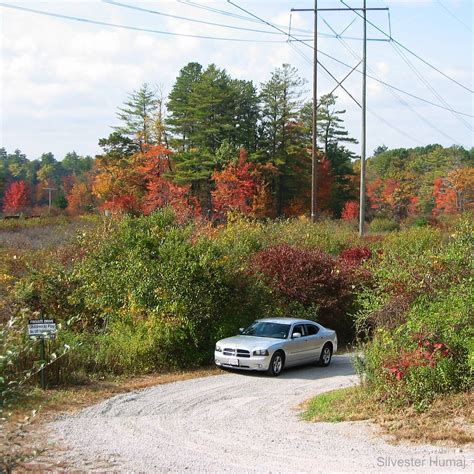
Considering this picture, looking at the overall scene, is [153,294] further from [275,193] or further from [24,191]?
[24,191]

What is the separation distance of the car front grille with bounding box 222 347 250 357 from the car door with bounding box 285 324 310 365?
1.26 m

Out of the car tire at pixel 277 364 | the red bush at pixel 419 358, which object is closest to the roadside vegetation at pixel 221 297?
the red bush at pixel 419 358

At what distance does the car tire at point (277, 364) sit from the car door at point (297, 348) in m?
0.19

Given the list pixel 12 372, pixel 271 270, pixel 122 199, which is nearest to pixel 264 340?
pixel 271 270

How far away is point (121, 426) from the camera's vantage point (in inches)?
464

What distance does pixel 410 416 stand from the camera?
11.4 m

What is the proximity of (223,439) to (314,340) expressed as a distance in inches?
347

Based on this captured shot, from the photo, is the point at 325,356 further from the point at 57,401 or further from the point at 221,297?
the point at 57,401

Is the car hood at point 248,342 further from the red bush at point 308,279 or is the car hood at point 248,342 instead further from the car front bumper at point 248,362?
the red bush at point 308,279

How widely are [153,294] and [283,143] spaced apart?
150 ft

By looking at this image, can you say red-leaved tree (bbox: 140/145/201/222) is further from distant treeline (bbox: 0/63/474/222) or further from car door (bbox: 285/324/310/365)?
car door (bbox: 285/324/310/365)

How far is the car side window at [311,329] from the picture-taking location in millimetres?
19328

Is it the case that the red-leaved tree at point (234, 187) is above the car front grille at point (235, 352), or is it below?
above

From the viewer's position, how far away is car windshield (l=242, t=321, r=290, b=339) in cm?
1859
